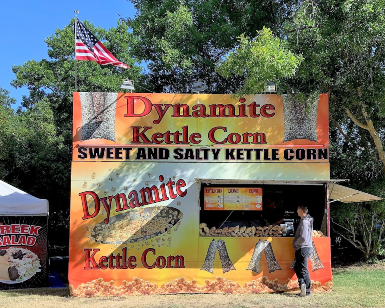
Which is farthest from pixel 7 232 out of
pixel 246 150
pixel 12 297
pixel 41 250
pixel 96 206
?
pixel 246 150

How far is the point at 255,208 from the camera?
35.1 ft

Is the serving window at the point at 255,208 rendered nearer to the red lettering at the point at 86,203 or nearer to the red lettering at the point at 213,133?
the red lettering at the point at 213,133

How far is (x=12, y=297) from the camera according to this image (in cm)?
1014

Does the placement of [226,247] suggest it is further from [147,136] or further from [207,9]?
[207,9]

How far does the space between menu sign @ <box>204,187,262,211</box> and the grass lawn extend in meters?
2.02

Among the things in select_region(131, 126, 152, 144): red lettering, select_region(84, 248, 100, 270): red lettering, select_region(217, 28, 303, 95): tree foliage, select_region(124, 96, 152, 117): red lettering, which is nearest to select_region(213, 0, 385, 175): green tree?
select_region(217, 28, 303, 95): tree foliage

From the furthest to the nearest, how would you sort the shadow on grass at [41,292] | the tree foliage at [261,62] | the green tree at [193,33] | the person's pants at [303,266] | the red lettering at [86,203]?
the green tree at [193,33]
the shadow on grass at [41,292]
the red lettering at [86,203]
the tree foliage at [261,62]
the person's pants at [303,266]

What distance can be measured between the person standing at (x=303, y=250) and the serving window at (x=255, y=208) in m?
0.78

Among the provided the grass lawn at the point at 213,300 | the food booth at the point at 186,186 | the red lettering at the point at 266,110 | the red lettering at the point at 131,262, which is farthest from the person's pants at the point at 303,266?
the red lettering at the point at 131,262

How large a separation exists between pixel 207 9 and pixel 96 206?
381 inches

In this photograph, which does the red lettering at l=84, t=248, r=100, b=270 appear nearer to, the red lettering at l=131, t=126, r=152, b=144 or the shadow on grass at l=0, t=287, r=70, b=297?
the shadow on grass at l=0, t=287, r=70, b=297

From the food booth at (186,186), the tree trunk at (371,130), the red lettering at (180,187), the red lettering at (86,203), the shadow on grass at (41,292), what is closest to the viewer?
the food booth at (186,186)

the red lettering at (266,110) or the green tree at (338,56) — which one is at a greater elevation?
the green tree at (338,56)

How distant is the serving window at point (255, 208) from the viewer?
415 inches
